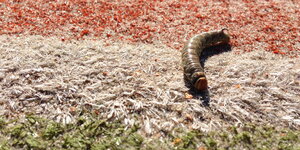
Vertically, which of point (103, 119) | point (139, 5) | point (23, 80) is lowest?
point (103, 119)

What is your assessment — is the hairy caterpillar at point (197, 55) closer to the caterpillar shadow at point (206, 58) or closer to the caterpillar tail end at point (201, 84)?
the caterpillar tail end at point (201, 84)

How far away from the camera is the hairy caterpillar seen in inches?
214

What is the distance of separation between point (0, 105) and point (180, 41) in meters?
5.10

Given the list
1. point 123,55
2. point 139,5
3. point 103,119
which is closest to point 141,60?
point 123,55

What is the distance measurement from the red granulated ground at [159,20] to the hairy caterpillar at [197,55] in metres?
0.66

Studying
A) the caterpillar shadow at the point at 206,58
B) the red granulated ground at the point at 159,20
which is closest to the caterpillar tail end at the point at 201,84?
the caterpillar shadow at the point at 206,58

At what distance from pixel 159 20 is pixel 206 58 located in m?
2.74

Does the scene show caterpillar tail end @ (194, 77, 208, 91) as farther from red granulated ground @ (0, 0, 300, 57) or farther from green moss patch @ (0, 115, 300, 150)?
red granulated ground @ (0, 0, 300, 57)

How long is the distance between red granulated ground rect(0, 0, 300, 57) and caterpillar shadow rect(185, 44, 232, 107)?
1.33 ft

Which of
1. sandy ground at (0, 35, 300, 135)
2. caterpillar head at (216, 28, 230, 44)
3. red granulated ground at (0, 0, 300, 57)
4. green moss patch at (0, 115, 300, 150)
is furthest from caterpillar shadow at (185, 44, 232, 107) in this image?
green moss patch at (0, 115, 300, 150)

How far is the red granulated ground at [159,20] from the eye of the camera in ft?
25.5

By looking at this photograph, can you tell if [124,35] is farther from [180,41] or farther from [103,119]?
[103,119]

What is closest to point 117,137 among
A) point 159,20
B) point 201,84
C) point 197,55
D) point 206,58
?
point 201,84

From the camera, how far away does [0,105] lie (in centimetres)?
509
